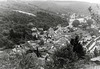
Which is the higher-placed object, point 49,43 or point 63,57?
point 63,57

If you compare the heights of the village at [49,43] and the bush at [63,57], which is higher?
the bush at [63,57]

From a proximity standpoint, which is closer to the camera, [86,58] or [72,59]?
[72,59]

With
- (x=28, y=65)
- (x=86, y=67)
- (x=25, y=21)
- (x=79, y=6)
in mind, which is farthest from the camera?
(x=79, y=6)

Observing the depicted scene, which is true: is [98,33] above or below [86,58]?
below

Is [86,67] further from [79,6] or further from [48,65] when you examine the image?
[79,6]

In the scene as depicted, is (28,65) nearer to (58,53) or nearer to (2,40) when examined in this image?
(58,53)

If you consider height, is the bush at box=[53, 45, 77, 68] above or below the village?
above

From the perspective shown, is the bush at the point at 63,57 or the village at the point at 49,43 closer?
the bush at the point at 63,57

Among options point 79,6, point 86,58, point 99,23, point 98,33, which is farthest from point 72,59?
point 79,6

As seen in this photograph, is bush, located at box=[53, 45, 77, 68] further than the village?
No

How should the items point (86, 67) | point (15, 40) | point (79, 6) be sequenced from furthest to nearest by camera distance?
1. point (79, 6)
2. point (15, 40)
3. point (86, 67)

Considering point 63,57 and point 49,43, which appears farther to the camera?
point 49,43
